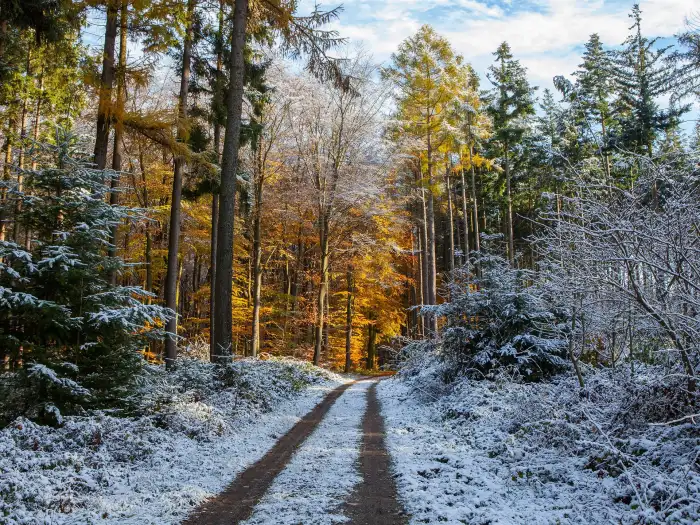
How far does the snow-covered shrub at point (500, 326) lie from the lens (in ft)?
36.8

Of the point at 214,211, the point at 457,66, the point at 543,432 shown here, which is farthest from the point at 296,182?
the point at 543,432

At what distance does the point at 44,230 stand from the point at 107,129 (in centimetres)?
348

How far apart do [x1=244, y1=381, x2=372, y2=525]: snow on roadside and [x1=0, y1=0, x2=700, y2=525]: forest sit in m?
0.05

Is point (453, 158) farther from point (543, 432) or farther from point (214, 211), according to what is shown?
point (543, 432)

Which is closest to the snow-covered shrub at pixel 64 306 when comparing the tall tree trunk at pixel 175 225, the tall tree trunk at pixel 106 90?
the tall tree trunk at pixel 106 90

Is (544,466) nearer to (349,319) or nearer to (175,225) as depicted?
(175,225)

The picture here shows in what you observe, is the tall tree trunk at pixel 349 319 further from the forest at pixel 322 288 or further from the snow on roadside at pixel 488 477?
the snow on roadside at pixel 488 477

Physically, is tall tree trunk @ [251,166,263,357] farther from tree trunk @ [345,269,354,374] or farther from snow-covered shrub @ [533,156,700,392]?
snow-covered shrub @ [533,156,700,392]

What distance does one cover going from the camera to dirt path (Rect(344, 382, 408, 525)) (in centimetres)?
485

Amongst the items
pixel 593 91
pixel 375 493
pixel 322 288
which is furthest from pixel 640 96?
pixel 375 493

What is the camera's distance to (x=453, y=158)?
25.6m

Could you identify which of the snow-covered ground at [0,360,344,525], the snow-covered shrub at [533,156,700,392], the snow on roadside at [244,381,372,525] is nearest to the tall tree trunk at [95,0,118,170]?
the snow-covered ground at [0,360,344,525]

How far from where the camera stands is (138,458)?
22.2 feet

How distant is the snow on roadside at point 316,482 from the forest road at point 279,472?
0.11 m
